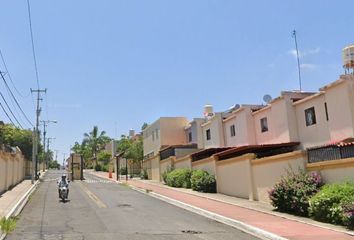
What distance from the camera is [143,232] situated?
1338cm

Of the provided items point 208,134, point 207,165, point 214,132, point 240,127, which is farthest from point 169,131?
point 207,165

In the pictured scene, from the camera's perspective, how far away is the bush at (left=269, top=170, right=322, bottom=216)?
56.4 ft

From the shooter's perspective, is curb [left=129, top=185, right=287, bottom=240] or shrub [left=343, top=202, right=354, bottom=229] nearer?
curb [left=129, top=185, right=287, bottom=240]

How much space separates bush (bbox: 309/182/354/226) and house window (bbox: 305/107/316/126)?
11706 mm

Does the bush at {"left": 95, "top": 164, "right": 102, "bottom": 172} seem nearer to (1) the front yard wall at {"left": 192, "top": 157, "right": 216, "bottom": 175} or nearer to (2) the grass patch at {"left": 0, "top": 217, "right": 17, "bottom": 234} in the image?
(1) the front yard wall at {"left": 192, "top": 157, "right": 216, "bottom": 175}

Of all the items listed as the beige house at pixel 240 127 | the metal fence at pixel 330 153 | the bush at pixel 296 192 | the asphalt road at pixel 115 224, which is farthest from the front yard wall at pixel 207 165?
the metal fence at pixel 330 153

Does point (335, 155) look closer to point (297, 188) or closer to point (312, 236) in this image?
point (297, 188)

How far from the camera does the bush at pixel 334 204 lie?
14117 mm

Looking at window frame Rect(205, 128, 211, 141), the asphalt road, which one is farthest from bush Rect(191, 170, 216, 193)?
window frame Rect(205, 128, 211, 141)

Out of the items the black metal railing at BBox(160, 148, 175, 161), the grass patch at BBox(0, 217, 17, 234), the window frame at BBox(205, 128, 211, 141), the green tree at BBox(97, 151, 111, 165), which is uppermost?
the green tree at BBox(97, 151, 111, 165)

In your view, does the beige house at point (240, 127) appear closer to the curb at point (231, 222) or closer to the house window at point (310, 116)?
the house window at point (310, 116)

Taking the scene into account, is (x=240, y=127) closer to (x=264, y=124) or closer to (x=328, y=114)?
(x=264, y=124)

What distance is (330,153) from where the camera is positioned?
57.7 feet

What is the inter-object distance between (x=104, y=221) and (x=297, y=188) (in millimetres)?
7449
